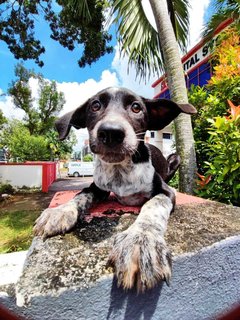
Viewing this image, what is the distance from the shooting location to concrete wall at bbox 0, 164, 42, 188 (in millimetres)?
13477

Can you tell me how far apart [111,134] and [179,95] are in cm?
277

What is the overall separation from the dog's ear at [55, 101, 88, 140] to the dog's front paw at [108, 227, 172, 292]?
1.05 m

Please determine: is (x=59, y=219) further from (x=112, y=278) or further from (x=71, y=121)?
(x=71, y=121)

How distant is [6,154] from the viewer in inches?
1179

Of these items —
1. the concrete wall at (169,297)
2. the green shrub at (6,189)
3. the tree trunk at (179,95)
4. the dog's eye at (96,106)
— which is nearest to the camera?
the concrete wall at (169,297)

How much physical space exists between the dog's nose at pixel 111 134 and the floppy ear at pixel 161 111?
2.09 feet

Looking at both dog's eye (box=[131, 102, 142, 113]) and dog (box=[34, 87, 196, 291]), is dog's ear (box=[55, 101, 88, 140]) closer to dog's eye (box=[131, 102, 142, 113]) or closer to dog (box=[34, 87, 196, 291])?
dog (box=[34, 87, 196, 291])

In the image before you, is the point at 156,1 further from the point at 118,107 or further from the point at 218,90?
the point at 118,107

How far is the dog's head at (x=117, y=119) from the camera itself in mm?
1503

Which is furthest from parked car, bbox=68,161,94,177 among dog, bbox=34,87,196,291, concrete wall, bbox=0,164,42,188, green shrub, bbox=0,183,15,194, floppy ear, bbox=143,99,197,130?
floppy ear, bbox=143,99,197,130

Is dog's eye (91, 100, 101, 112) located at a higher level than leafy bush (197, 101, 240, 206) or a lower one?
higher

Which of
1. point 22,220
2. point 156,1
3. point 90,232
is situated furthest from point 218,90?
point 22,220

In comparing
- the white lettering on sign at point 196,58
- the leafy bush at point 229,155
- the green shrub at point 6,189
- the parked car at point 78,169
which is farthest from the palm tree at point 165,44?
the parked car at point 78,169

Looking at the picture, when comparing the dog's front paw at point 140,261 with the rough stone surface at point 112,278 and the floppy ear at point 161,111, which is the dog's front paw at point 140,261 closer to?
the rough stone surface at point 112,278
